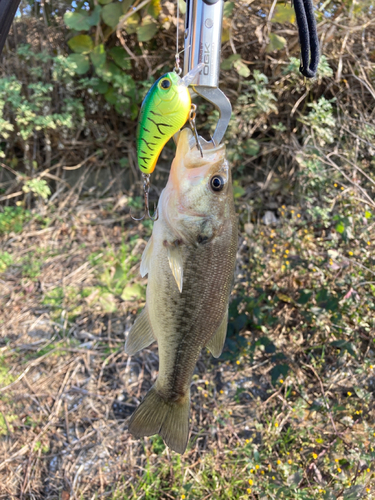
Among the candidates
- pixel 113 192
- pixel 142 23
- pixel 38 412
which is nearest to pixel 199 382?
pixel 38 412

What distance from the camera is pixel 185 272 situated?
1405 mm

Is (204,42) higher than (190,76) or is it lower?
higher

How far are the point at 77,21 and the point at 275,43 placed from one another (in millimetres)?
1825

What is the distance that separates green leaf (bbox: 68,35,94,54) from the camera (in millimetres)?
3539

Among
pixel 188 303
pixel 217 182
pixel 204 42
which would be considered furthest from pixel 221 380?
pixel 204 42

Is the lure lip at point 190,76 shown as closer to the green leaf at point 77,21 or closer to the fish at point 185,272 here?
the fish at point 185,272

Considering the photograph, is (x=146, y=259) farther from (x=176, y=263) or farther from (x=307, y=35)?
(x=307, y=35)

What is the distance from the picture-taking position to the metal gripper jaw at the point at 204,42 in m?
1.16

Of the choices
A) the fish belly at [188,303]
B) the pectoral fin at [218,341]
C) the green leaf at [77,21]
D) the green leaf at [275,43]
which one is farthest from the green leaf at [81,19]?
the pectoral fin at [218,341]

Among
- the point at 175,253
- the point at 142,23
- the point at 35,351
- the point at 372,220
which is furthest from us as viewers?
the point at 142,23

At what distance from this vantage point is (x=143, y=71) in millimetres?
4031

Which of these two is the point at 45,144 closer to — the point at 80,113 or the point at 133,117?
the point at 80,113

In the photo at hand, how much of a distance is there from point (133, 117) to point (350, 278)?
9.37ft

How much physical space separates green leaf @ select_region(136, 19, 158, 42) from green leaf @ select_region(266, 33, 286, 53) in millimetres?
1080
